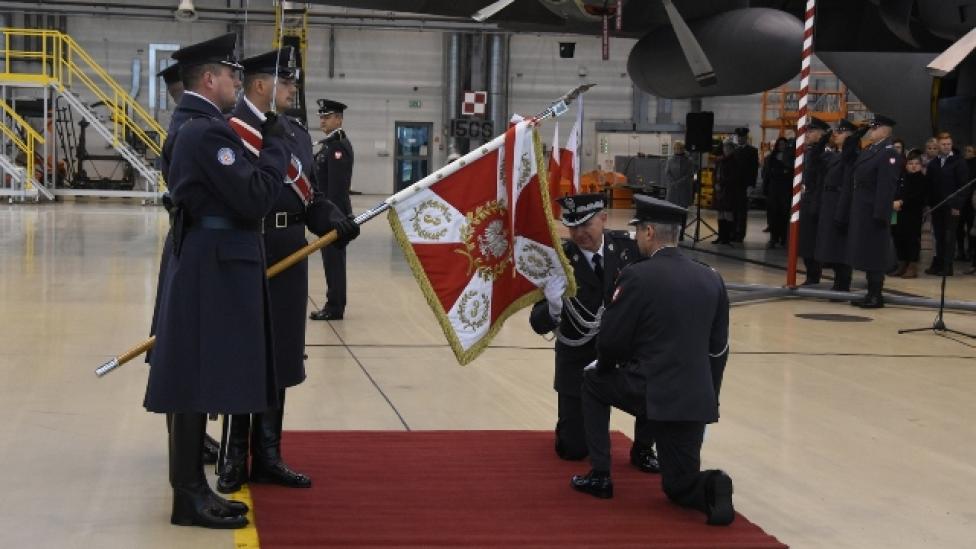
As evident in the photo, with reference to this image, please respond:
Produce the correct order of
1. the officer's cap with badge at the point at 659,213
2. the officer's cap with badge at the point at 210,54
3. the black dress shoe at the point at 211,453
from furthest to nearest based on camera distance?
the black dress shoe at the point at 211,453 < the officer's cap with badge at the point at 659,213 < the officer's cap with badge at the point at 210,54

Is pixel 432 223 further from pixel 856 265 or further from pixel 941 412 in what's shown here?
pixel 856 265

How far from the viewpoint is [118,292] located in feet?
37.3

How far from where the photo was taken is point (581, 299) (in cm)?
548

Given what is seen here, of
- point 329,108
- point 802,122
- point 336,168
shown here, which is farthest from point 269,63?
point 802,122

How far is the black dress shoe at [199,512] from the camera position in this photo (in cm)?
443

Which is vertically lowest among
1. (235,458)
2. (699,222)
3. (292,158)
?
(235,458)

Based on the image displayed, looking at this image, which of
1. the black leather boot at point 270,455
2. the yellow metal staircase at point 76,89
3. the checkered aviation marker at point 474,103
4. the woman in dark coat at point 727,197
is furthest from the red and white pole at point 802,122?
the yellow metal staircase at point 76,89

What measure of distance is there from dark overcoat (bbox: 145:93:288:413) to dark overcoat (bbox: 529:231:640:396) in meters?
1.54

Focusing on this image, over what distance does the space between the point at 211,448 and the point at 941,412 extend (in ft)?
13.5

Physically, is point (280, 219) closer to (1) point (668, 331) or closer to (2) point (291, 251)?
(2) point (291, 251)

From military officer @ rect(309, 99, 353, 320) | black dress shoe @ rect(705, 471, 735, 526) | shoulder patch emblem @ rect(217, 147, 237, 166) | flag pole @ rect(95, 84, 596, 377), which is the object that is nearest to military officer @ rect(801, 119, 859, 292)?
military officer @ rect(309, 99, 353, 320)

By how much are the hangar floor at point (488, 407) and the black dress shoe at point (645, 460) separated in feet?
1.20

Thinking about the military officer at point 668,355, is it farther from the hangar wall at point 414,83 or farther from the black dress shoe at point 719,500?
the hangar wall at point 414,83

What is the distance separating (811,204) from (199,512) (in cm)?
1063
